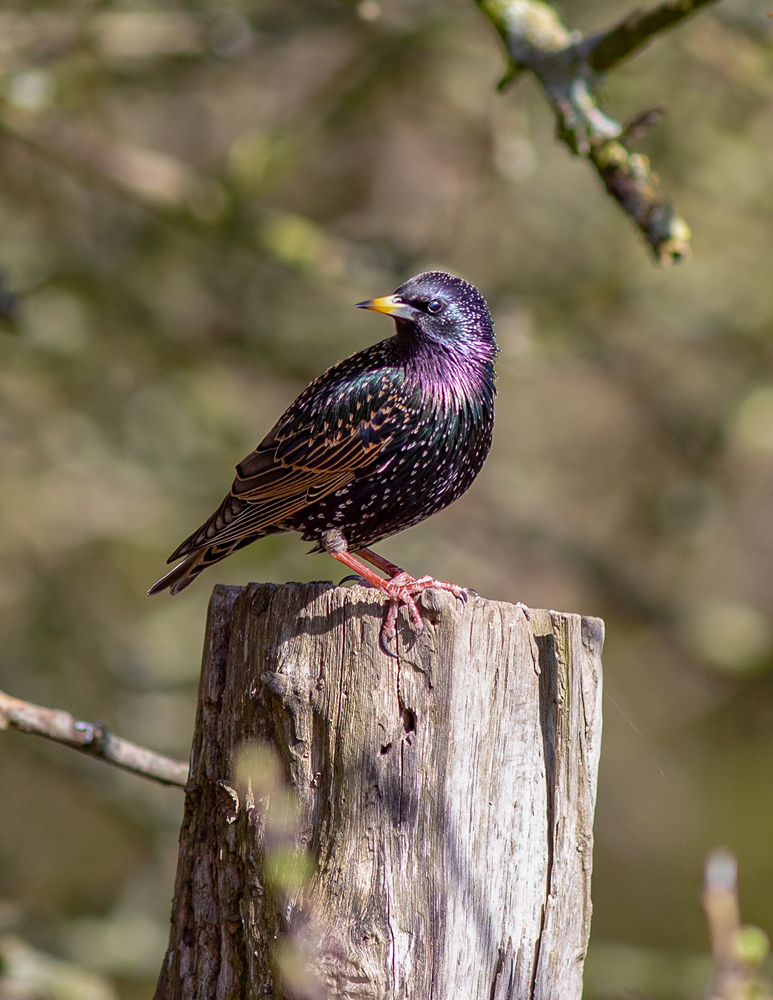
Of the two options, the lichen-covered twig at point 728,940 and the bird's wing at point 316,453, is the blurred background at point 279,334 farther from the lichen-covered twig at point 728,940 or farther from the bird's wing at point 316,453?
the lichen-covered twig at point 728,940

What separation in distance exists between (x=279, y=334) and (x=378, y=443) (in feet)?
10.4

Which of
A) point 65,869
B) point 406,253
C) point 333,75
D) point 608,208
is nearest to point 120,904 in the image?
point 65,869

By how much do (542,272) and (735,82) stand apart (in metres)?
1.66

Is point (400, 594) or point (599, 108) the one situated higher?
point (599, 108)

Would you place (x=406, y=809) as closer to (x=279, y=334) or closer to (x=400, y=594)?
(x=400, y=594)

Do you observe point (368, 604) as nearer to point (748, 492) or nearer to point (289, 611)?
point (289, 611)

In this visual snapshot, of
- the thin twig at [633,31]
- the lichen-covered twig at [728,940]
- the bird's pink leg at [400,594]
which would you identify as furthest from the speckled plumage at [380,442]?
the lichen-covered twig at [728,940]

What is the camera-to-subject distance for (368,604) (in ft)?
8.60

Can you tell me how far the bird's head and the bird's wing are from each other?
22 cm

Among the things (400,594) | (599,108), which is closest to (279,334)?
(599,108)

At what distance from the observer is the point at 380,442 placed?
147 inches

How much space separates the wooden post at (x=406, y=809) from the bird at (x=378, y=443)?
106 centimetres

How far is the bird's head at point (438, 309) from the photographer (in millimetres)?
3943

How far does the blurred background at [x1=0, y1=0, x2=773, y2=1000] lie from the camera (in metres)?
5.87
